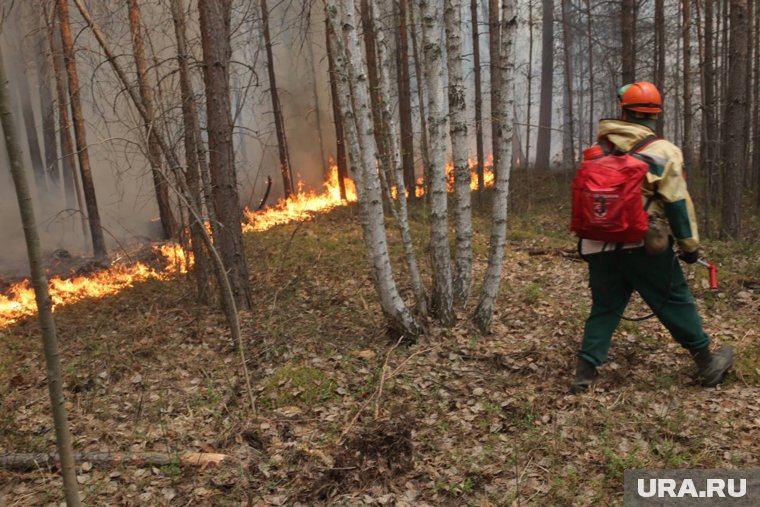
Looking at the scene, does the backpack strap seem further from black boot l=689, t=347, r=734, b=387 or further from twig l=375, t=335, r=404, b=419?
twig l=375, t=335, r=404, b=419

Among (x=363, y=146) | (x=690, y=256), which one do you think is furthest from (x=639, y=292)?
Answer: (x=363, y=146)

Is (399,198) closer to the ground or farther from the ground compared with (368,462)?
farther from the ground

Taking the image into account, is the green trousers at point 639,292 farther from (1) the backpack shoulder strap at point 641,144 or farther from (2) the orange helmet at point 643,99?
(2) the orange helmet at point 643,99

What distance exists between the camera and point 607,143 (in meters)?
4.16

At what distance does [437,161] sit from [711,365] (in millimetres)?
3020

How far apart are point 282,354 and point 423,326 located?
5.08 feet

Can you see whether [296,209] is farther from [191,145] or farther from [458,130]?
[458,130]

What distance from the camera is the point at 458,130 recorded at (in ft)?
17.9

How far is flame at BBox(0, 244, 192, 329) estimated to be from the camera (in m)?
10.1

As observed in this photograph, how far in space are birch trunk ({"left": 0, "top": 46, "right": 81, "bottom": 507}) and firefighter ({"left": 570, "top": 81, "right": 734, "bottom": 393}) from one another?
359 centimetres

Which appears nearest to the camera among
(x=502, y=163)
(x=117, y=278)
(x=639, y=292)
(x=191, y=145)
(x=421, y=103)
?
(x=639, y=292)

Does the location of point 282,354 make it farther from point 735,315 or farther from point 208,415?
point 735,315

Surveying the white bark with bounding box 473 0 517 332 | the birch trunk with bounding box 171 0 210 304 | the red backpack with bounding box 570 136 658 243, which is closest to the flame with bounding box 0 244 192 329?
the birch trunk with bounding box 171 0 210 304

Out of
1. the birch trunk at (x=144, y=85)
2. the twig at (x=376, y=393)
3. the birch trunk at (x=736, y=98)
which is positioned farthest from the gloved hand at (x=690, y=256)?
the birch trunk at (x=736, y=98)
